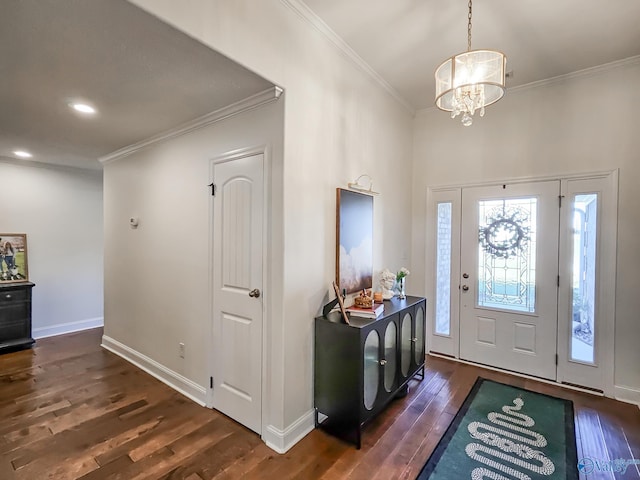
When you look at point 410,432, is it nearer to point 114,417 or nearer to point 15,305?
point 114,417

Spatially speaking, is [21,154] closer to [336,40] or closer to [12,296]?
[12,296]

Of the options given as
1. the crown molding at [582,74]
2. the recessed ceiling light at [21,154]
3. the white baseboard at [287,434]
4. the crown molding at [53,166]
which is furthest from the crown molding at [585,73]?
the crown molding at [53,166]

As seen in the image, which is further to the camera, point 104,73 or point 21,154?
Answer: point 21,154

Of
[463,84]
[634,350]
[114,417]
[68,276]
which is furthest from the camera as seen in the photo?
[68,276]

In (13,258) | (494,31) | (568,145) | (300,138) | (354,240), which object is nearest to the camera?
(300,138)

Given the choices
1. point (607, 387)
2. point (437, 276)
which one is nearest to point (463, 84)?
point (437, 276)

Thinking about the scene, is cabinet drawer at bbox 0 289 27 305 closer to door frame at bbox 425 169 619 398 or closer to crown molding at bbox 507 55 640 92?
door frame at bbox 425 169 619 398

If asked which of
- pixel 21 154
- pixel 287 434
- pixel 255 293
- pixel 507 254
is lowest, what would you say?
pixel 287 434

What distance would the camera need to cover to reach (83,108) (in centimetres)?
252

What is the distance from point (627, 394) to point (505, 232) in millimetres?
1735

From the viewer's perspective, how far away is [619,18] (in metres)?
2.29

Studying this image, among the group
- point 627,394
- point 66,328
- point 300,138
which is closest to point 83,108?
point 300,138

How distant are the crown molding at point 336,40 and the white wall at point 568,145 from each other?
91 centimetres

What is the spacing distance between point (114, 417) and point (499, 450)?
9.40 feet
